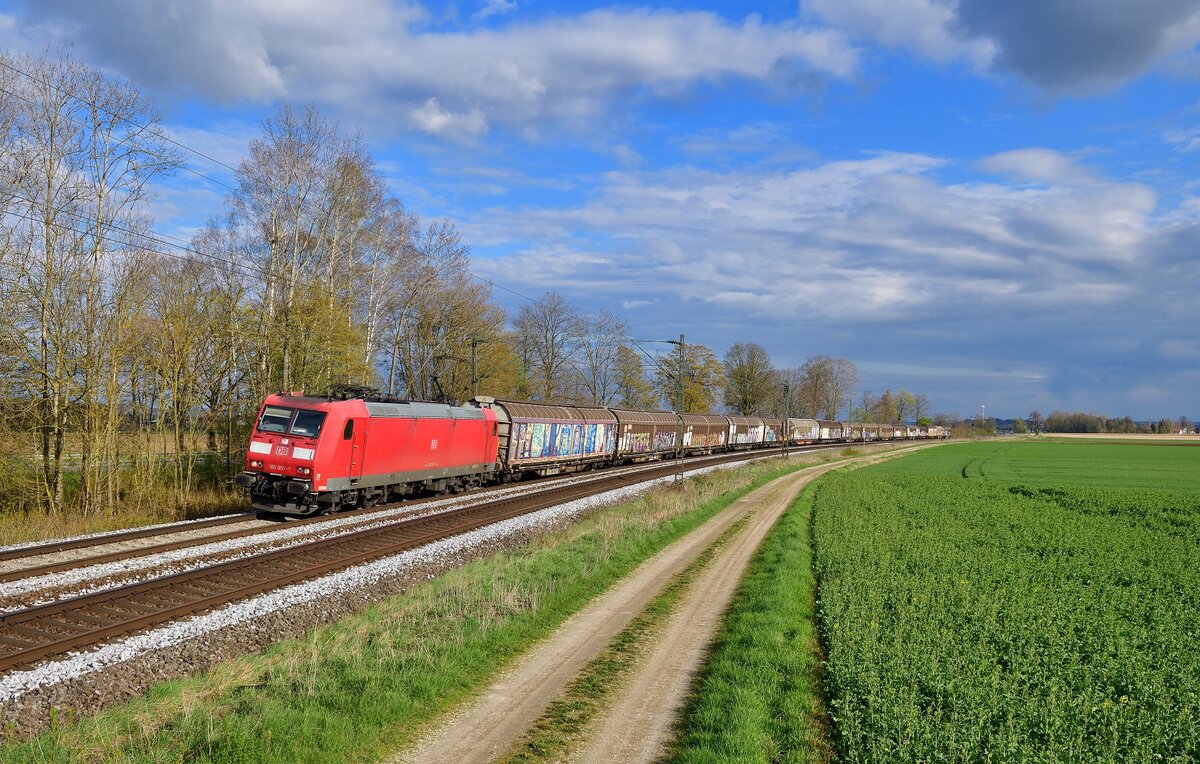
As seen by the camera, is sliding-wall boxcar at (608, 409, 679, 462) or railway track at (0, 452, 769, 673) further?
sliding-wall boxcar at (608, 409, 679, 462)

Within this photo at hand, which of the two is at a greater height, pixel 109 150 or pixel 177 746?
pixel 109 150

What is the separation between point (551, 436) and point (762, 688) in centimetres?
3305

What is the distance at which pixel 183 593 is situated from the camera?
1341 cm

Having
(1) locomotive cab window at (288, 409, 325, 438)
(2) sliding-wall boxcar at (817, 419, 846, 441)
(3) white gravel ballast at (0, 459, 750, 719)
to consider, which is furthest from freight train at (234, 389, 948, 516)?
(2) sliding-wall boxcar at (817, 419, 846, 441)

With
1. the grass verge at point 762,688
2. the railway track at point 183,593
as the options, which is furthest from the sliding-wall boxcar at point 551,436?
the grass verge at point 762,688

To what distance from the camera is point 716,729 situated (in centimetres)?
852

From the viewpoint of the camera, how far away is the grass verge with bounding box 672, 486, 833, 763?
8.05 meters

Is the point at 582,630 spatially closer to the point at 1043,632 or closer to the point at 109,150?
the point at 1043,632

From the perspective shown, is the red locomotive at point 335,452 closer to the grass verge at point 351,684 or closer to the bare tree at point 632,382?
the grass verge at point 351,684

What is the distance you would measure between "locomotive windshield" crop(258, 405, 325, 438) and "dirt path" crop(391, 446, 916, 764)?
10.7 meters

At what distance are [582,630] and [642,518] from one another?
12.6 meters

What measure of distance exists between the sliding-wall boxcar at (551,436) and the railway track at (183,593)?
1485cm

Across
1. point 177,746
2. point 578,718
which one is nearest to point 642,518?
point 578,718

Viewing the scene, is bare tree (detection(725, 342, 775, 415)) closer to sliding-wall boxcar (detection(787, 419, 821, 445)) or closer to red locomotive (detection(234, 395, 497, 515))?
sliding-wall boxcar (detection(787, 419, 821, 445))
